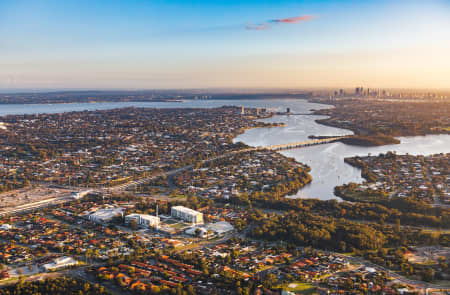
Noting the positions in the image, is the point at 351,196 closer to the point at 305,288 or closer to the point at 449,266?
the point at 449,266

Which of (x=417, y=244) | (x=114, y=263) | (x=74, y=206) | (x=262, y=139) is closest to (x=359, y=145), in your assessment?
(x=262, y=139)

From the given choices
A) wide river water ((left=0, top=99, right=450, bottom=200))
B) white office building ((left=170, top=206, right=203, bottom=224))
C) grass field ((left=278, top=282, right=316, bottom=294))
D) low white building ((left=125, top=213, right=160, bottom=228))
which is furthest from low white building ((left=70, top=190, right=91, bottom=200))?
grass field ((left=278, top=282, right=316, bottom=294))

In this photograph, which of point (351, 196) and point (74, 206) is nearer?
point (74, 206)

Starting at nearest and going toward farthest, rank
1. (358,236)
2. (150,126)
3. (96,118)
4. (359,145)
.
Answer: (358,236), (359,145), (150,126), (96,118)

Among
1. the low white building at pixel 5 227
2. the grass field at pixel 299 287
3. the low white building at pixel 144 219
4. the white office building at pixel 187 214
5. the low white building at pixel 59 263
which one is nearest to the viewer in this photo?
the grass field at pixel 299 287

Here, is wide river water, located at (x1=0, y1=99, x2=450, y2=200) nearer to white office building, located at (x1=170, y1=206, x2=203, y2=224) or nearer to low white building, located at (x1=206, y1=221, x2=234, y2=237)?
low white building, located at (x1=206, y1=221, x2=234, y2=237)

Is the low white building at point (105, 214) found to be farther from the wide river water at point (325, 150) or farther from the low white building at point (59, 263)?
the wide river water at point (325, 150)

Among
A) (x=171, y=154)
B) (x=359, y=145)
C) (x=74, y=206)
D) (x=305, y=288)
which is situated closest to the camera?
(x=305, y=288)

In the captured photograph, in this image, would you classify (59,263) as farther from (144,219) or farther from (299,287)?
(299,287)

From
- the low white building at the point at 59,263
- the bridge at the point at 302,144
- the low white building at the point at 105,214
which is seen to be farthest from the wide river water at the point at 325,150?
the low white building at the point at 59,263
